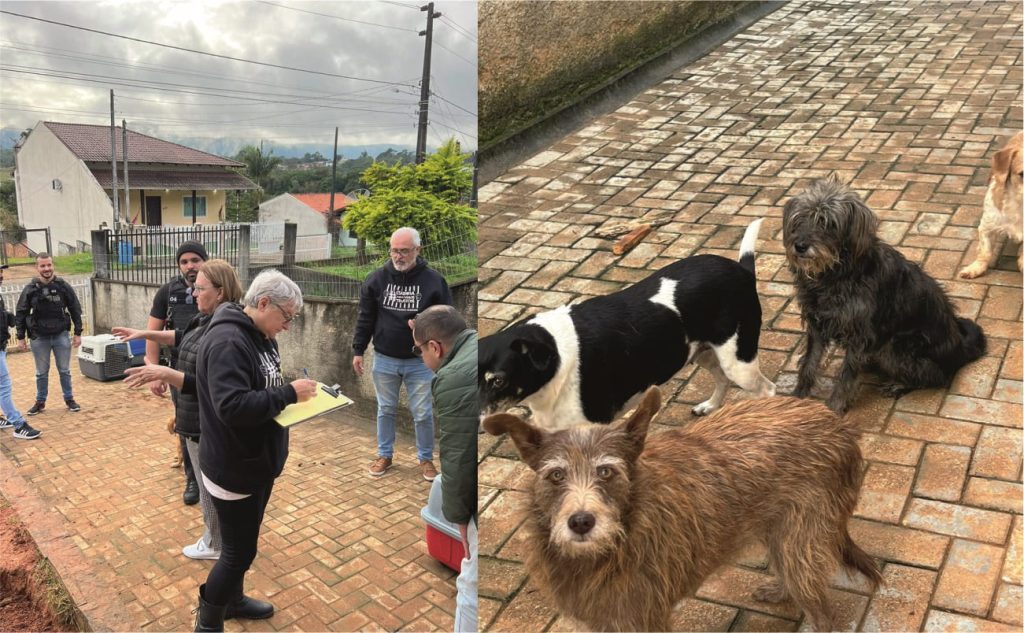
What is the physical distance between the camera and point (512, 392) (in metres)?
1.98

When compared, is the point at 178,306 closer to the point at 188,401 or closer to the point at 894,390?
the point at 188,401

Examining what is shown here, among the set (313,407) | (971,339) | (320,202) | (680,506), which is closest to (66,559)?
(313,407)

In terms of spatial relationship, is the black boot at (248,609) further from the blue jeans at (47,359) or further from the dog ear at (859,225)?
the blue jeans at (47,359)

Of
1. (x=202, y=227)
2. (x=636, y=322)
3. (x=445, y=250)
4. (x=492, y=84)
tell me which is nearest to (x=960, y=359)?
(x=636, y=322)

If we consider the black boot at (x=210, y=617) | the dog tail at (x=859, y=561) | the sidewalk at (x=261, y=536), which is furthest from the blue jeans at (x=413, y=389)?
the dog tail at (x=859, y=561)

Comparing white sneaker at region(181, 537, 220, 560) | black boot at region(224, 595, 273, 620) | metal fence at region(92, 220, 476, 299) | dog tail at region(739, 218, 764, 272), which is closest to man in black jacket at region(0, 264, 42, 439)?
metal fence at region(92, 220, 476, 299)

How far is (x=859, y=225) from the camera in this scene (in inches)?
116

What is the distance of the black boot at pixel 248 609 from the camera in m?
2.67

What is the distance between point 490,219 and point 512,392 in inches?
129

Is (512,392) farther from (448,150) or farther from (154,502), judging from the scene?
(154,502)

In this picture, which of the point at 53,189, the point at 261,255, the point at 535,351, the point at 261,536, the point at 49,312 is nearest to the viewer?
the point at 535,351

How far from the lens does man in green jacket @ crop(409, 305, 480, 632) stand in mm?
1894

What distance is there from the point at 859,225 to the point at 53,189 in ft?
10.7

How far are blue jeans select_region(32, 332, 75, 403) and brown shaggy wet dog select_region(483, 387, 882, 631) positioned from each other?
4969 mm
